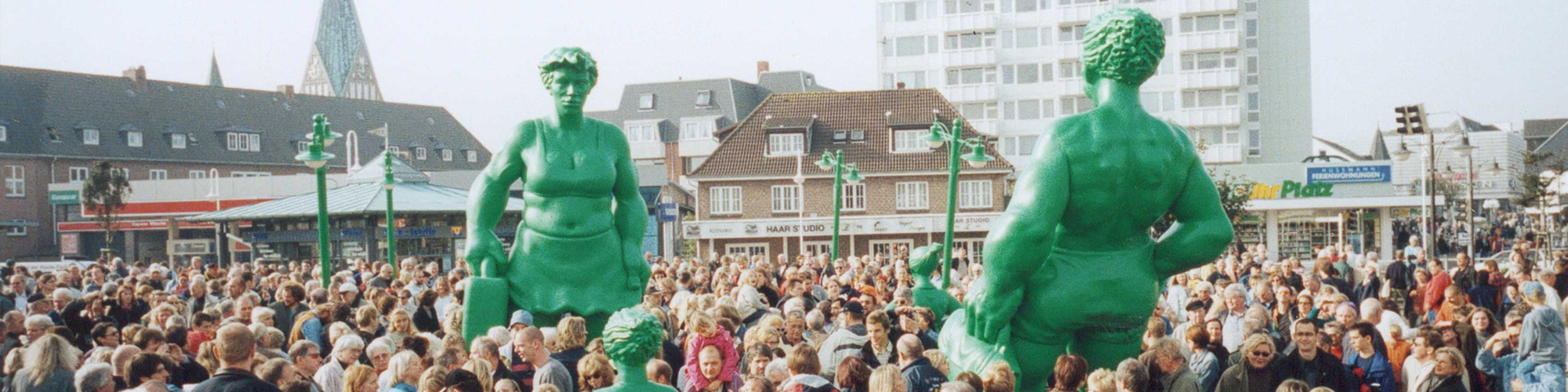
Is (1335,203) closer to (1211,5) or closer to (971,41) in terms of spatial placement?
(1211,5)

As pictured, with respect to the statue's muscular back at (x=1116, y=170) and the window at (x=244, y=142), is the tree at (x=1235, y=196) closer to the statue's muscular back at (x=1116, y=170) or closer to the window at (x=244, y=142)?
the statue's muscular back at (x=1116, y=170)

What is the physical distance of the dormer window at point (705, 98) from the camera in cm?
7400

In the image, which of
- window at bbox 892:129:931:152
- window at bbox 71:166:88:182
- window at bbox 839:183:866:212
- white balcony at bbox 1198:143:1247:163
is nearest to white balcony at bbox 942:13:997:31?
white balcony at bbox 1198:143:1247:163

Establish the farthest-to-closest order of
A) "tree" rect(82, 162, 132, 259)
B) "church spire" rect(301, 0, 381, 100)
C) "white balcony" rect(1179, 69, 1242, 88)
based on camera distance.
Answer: "church spire" rect(301, 0, 381, 100)
"white balcony" rect(1179, 69, 1242, 88)
"tree" rect(82, 162, 132, 259)

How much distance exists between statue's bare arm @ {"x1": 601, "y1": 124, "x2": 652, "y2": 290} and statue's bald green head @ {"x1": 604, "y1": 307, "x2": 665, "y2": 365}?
3.98m

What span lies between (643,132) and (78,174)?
25921mm

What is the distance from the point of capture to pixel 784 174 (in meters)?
47.4

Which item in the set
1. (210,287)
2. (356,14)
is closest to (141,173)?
(210,287)

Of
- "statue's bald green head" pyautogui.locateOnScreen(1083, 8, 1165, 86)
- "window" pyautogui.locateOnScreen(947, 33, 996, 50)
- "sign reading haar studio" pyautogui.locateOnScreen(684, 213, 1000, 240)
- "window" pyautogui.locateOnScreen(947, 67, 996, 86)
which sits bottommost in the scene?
"sign reading haar studio" pyautogui.locateOnScreen(684, 213, 1000, 240)

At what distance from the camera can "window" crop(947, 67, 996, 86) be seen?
6072 cm

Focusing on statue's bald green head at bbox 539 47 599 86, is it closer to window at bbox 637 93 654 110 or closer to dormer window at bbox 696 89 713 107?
dormer window at bbox 696 89 713 107

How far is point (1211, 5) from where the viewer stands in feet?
186

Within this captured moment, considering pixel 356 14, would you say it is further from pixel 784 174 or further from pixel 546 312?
pixel 546 312

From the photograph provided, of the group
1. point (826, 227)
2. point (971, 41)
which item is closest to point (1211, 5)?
point (971, 41)
